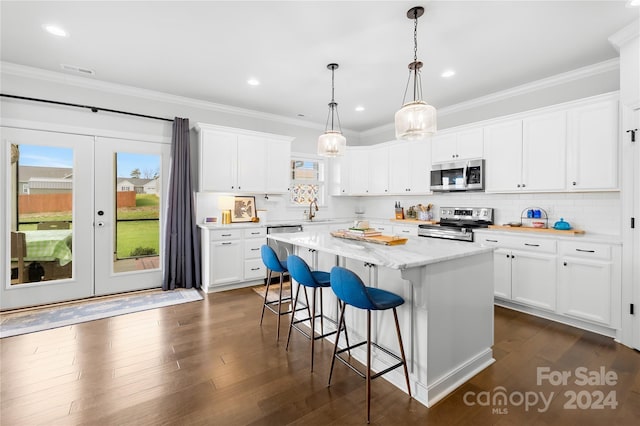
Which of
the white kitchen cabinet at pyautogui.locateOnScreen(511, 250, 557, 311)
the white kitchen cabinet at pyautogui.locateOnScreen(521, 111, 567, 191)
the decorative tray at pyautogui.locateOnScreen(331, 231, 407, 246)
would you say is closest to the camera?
the decorative tray at pyautogui.locateOnScreen(331, 231, 407, 246)

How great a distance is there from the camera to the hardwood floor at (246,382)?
1.86 m

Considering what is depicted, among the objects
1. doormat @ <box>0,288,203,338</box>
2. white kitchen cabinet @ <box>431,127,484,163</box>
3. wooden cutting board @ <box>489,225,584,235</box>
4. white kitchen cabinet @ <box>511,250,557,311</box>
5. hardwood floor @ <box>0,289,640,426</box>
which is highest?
white kitchen cabinet @ <box>431,127,484,163</box>

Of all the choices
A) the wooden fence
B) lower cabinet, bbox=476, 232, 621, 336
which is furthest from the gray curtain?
lower cabinet, bbox=476, 232, 621, 336

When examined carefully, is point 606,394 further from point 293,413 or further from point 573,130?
point 573,130

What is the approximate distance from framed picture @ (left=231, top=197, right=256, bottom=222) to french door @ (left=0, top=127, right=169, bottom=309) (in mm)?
1069

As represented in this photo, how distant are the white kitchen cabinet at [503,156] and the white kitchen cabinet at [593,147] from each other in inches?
20.8

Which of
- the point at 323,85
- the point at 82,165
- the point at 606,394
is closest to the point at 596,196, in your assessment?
the point at 606,394

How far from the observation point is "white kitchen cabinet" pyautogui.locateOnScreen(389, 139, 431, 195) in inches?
196

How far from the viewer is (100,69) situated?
358 cm

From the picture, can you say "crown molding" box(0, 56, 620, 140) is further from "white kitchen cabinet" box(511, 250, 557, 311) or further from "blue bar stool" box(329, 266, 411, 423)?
"blue bar stool" box(329, 266, 411, 423)

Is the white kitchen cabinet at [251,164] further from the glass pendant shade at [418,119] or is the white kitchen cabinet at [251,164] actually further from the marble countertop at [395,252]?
the glass pendant shade at [418,119]

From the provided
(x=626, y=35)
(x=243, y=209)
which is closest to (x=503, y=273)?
(x=626, y=35)

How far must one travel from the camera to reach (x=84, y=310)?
3.57 m

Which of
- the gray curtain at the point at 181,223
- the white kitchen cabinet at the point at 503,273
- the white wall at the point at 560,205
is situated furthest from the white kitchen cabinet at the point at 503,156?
the gray curtain at the point at 181,223
